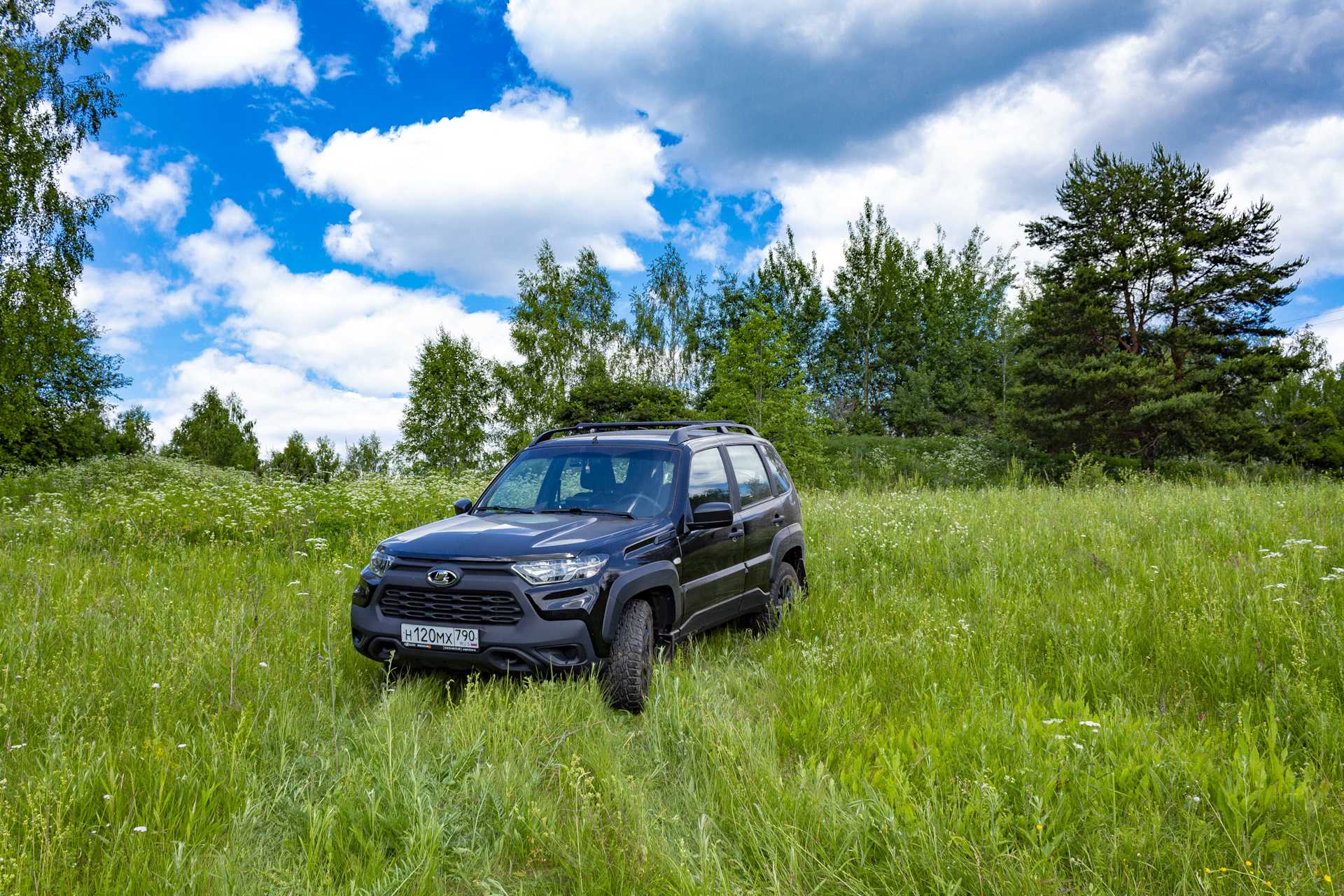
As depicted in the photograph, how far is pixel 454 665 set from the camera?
4.25 m

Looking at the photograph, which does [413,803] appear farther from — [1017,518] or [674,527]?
[1017,518]

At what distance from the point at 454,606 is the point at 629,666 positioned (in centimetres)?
111

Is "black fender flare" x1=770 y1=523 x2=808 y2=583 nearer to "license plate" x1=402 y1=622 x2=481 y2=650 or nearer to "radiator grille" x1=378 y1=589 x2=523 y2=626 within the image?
"radiator grille" x1=378 y1=589 x2=523 y2=626

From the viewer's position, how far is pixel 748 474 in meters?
6.50

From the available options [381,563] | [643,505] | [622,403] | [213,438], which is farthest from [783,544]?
[213,438]

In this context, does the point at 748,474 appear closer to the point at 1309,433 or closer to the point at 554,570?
the point at 554,570

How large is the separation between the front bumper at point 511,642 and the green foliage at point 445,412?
112 feet

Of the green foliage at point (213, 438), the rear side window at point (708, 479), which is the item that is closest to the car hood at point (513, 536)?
the rear side window at point (708, 479)

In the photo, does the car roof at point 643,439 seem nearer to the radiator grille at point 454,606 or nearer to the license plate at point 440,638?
the radiator grille at point 454,606

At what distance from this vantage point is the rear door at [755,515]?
602 centimetres

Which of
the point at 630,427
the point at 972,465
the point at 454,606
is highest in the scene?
the point at 630,427

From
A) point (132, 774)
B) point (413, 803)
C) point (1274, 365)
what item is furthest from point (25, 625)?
point (1274, 365)

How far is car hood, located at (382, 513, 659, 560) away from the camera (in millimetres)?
4305

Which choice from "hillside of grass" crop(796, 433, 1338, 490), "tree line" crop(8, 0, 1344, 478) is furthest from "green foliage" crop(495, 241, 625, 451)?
"hillside of grass" crop(796, 433, 1338, 490)
